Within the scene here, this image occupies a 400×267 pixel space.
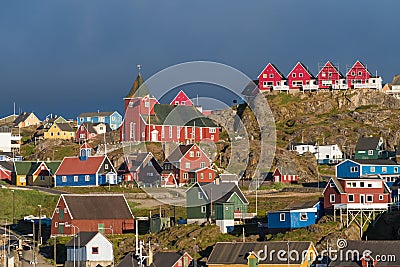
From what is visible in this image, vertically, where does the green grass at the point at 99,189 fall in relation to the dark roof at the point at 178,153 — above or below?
below

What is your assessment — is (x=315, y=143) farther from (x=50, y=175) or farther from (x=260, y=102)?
(x=50, y=175)

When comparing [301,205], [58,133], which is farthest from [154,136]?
[301,205]

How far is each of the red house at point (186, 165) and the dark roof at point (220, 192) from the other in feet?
36.7

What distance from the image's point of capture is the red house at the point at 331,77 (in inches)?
4454

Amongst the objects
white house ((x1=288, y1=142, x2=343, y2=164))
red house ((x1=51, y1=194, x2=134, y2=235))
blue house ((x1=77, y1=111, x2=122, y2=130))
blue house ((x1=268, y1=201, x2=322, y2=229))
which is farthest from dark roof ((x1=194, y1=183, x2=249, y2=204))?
blue house ((x1=77, y1=111, x2=122, y2=130))

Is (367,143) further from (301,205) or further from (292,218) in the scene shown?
(292,218)

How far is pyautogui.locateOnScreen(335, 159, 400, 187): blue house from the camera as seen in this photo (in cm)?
8038

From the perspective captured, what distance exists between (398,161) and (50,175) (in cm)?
3077

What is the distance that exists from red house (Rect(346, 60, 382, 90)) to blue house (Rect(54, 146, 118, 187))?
108ft

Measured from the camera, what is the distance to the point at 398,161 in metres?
83.8

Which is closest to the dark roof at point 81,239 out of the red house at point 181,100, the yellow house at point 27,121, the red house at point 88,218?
the red house at point 88,218

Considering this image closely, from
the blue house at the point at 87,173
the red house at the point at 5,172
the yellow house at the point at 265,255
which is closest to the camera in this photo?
the yellow house at the point at 265,255

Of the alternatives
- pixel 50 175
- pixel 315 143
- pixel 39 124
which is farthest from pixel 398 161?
pixel 39 124

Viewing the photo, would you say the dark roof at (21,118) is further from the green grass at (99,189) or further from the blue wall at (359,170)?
the blue wall at (359,170)
